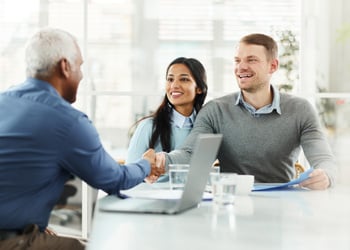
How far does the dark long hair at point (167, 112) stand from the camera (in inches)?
149

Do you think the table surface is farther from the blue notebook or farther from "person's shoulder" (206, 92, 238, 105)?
"person's shoulder" (206, 92, 238, 105)

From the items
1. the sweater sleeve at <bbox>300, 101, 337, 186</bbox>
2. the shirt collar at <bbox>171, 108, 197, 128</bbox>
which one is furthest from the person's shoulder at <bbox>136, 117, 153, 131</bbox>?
the sweater sleeve at <bbox>300, 101, 337, 186</bbox>

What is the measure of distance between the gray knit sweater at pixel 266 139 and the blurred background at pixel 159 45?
1.61 metres

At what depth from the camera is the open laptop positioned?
7.08 feet

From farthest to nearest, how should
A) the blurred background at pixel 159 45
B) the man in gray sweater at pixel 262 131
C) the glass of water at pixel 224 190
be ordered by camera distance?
the blurred background at pixel 159 45 → the man in gray sweater at pixel 262 131 → the glass of water at pixel 224 190

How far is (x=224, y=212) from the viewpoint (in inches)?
A: 87.1

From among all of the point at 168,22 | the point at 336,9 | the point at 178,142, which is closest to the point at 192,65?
the point at 178,142

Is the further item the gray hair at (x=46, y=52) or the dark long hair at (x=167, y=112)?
the dark long hair at (x=167, y=112)

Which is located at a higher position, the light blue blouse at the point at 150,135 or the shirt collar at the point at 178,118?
the shirt collar at the point at 178,118

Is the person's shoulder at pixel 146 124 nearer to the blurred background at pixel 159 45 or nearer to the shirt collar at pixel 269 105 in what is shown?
the shirt collar at pixel 269 105

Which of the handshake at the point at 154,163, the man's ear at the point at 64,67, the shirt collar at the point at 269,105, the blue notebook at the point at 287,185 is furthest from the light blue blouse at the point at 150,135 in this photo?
the man's ear at the point at 64,67

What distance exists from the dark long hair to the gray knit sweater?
0.83ft

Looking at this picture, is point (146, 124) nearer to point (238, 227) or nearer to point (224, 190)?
point (224, 190)

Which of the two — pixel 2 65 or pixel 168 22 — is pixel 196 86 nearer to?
pixel 168 22
